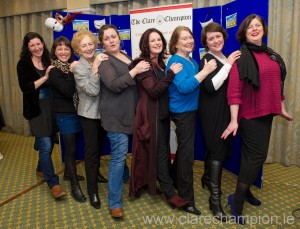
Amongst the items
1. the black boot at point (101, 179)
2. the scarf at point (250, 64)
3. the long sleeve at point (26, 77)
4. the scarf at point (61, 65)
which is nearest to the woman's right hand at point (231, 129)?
the scarf at point (250, 64)

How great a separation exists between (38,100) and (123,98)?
2.65 feet

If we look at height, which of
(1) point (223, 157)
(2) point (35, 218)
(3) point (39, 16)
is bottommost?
(2) point (35, 218)

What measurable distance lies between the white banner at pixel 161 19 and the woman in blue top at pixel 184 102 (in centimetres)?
74

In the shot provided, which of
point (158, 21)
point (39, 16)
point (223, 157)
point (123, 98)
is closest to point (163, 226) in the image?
point (223, 157)

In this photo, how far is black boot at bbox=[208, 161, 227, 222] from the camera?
2.19m

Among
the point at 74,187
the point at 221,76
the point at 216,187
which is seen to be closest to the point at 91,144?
the point at 74,187

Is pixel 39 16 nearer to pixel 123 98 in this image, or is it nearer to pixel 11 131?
pixel 11 131

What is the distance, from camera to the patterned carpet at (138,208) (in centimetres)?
218

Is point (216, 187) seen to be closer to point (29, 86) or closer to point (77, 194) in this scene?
point (77, 194)

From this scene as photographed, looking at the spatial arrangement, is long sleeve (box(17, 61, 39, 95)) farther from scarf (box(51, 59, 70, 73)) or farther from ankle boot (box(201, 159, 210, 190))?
ankle boot (box(201, 159, 210, 190))

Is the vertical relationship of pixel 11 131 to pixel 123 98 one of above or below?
below

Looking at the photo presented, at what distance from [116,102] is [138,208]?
0.89 metres

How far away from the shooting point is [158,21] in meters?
2.97

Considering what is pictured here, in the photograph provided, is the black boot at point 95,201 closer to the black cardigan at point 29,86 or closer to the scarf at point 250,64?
the black cardigan at point 29,86
